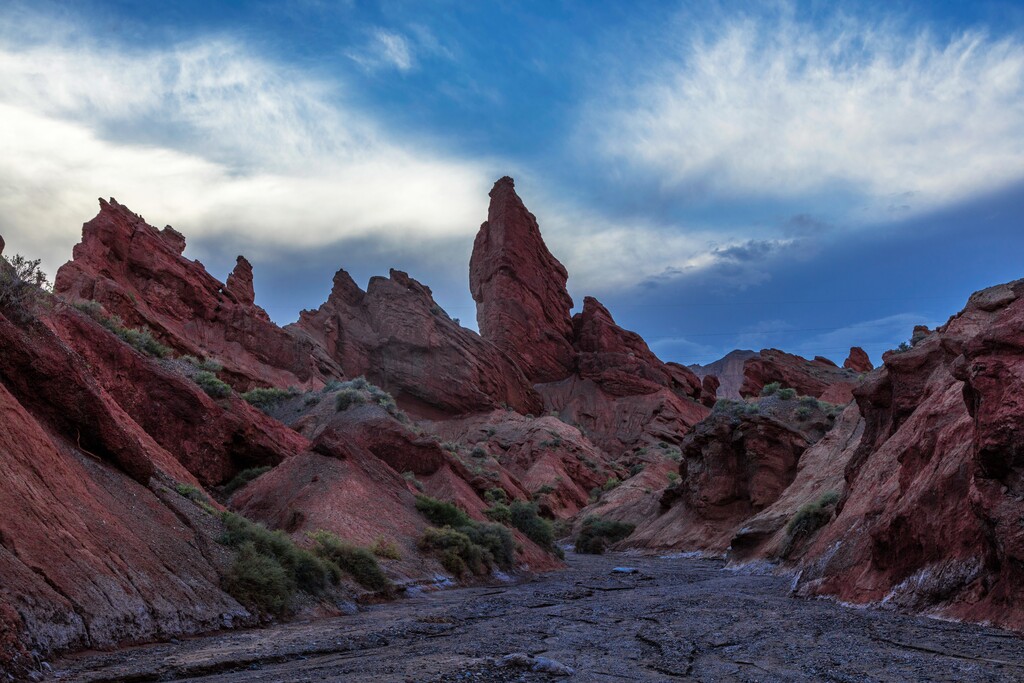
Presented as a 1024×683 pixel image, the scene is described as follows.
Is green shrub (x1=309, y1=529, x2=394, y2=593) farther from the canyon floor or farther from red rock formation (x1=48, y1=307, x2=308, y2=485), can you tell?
red rock formation (x1=48, y1=307, x2=308, y2=485)

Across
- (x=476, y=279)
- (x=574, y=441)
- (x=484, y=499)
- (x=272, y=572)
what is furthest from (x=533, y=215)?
(x=272, y=572)

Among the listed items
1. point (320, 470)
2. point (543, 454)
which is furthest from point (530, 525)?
point (543, 454)

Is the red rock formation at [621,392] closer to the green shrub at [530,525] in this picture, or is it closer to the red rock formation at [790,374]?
the red rock formation at [790,374]

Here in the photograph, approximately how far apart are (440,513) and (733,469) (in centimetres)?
2415

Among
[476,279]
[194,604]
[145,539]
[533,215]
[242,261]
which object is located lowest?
[194,604]

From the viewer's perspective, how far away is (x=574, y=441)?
84.3 m

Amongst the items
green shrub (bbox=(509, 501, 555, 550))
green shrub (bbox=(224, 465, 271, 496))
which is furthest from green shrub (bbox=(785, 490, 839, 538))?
green shrub (bbox=(224, 465, 271, 496))

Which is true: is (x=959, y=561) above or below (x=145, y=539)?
below

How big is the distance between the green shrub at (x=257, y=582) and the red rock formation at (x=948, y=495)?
11.7 meters

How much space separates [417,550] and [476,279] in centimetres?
10749

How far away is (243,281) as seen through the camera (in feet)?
269

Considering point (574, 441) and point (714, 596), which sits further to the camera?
point (574, 441)

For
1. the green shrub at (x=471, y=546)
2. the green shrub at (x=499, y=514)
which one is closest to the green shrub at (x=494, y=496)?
the green shrub at (x=499, y=514)

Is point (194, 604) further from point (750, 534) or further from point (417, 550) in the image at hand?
point (750, 534)
